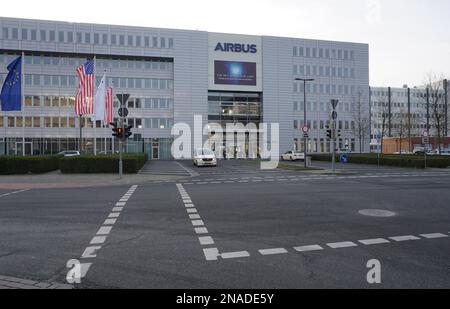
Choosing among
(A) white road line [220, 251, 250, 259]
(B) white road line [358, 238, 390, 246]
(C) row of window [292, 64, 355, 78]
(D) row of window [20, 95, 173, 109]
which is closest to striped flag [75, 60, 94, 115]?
(A) white road line [220, 251, 250, 259]

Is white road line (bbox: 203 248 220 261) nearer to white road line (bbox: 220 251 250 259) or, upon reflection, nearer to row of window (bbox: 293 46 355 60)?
white road line (bbox: 220 251 250 259)

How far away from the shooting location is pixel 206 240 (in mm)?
6863

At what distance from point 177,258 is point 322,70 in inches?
2817

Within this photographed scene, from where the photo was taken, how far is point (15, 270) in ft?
16.9

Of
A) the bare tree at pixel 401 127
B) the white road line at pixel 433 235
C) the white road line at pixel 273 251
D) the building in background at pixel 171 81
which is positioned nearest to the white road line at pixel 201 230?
the white road line at pixel 273 251

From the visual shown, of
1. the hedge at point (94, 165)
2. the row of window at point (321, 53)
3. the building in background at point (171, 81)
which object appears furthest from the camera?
the row of window at point (321, 53)

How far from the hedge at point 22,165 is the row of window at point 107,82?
114 feet

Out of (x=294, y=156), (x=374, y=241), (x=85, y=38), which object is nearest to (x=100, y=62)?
(x=85, y=38)

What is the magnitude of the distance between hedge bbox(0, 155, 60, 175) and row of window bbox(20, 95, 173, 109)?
118ft

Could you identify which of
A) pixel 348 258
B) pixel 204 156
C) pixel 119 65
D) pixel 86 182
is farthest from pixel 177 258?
pixel 119 65

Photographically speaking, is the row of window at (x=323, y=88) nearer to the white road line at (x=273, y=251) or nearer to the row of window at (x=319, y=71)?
the row of window at (x=319, y=71)

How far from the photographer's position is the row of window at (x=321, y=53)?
2785 inches

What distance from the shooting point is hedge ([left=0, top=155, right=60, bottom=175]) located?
80.7 ft

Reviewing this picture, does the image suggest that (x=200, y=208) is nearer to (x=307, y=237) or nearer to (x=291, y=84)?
(x=307, y=237)
